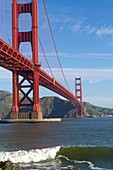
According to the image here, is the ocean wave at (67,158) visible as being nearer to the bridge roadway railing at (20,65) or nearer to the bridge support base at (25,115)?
the bridge roadway railing at (20,65)

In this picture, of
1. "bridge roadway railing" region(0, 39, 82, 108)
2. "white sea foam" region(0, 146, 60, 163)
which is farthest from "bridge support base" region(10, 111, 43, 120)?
"white sea foam" region(0, 146, 60, 163)

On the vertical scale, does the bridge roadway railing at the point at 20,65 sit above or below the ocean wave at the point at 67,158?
above

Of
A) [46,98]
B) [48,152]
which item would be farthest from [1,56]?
[46,98]

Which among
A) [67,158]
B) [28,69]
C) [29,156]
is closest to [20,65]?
[28,69]

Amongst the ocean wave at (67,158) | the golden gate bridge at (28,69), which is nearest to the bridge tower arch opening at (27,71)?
the golden gate bridge at (28,69)

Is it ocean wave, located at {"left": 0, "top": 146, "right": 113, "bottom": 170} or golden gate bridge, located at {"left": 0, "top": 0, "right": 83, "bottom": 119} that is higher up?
golden gate bridge, located at {"left": 0, "top": 0, "right": 83, "bottom": 119}

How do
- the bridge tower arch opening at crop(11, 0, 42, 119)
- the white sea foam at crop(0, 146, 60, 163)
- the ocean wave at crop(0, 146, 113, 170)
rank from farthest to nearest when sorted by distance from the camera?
the bridge tower arch opening at crop(11, 0, 42, 119)
the white sea foam at crop(0, 146, 60, 163)
the ocean wave at crop(0, 146, 113, 170)

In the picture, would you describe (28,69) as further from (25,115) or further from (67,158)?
(67,158)

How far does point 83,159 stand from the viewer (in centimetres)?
1302

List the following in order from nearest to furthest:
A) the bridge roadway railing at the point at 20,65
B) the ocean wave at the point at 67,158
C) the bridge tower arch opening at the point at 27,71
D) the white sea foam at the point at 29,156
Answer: the ocean wave at the point at 67,158, the white sea foam at the point at 29,156, the bridge roadway railing at the point at 20,65, the bridge tower arch opening at the point at 27,71

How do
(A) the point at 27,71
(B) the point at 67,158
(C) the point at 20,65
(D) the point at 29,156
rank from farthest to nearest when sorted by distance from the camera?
(A) the point at 27,71 < (C) the point at 20,65 < (B) the point at 67,158 < (D) the point at 29,156

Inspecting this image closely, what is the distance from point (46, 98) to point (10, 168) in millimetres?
140257

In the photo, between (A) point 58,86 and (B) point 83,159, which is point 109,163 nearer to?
(B) point 83,159

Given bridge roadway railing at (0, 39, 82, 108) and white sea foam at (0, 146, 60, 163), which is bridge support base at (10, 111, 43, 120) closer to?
bridge roadway railing at (0, 39, 82, 108)
